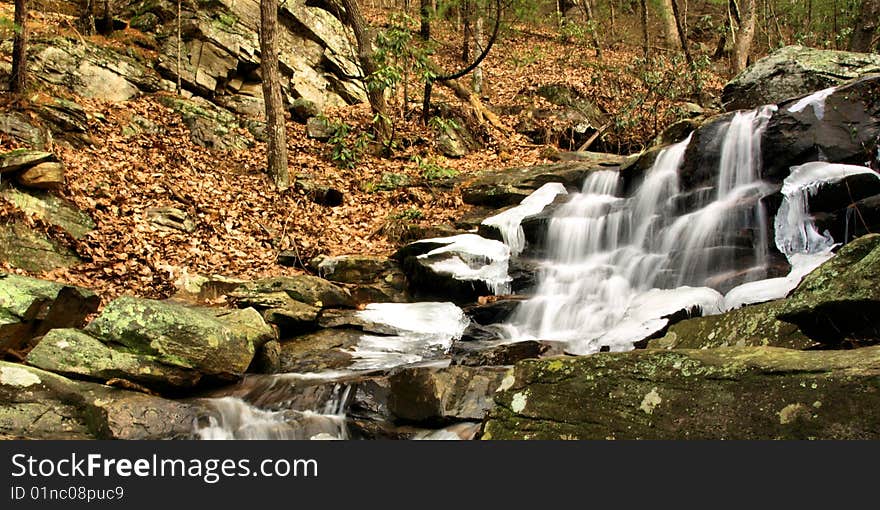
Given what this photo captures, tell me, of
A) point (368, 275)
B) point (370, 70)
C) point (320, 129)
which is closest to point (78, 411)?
point (368, 275)

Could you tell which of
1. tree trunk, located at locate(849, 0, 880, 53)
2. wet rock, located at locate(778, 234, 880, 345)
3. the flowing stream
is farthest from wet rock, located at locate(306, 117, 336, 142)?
tree trunk, located at locate(849, 0, 880, 53)

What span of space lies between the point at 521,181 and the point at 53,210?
776 cm

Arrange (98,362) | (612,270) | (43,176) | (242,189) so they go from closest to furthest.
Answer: (98,362) → (43,176) → (612,270) → (242,189)

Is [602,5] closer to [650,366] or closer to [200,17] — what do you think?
[200,17]

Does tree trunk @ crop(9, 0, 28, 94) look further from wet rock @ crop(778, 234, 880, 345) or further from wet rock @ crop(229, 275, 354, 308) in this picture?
wet rock @ crop(778, 234, 880, 345)

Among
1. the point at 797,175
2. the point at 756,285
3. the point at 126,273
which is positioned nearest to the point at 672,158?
the point at 797,175

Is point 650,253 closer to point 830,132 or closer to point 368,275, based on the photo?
point 830,132

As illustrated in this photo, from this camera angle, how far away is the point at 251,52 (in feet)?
47.2

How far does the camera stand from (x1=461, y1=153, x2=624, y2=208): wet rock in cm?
1094

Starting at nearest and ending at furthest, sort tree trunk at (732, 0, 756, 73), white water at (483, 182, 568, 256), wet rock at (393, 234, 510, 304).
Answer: wet rock at (393, 234, 510, 304), white water at (483, 182, 568, 256), tree trunk at (732, 0, 756, 73)

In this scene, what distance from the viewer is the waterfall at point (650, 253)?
674 centimetres

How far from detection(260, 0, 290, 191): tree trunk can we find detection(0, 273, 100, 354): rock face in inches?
211

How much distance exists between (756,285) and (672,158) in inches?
150

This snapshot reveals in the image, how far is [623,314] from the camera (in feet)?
22.9
